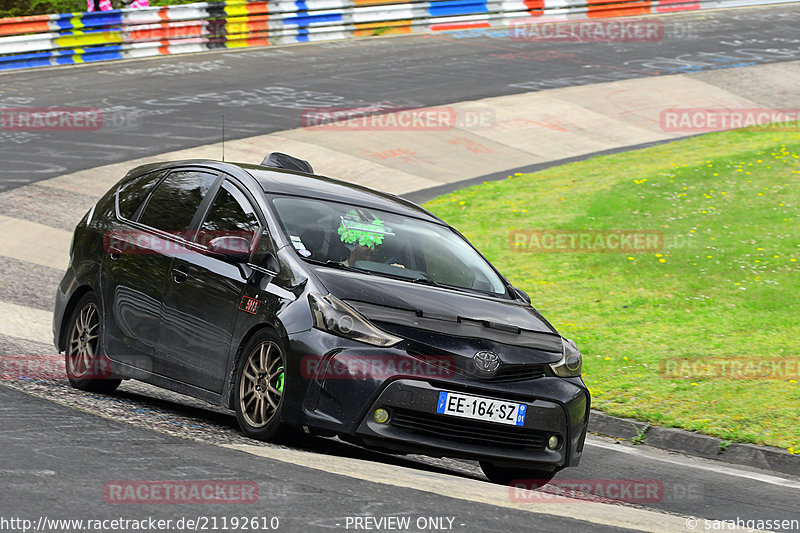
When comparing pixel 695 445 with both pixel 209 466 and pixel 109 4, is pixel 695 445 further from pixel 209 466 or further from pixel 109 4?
pixel 109 4

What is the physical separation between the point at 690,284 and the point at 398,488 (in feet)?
26.6

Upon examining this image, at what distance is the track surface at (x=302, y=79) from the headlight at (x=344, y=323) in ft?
37.5

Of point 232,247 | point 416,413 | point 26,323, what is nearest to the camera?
point 416,413

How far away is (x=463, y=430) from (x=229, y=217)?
7.29 feet

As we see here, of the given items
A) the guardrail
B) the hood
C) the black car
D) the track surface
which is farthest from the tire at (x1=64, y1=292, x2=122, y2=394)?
the guardrail

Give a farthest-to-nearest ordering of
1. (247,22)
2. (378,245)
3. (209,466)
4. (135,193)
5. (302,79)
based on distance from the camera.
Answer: (247,22) < (302,79) < (135,193) < (378,245) < (209,466)

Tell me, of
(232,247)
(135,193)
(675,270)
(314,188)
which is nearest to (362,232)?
(314,188)

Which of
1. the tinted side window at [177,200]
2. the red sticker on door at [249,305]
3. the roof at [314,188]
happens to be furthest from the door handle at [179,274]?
the roof at [314,188]

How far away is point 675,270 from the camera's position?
13.8 metres

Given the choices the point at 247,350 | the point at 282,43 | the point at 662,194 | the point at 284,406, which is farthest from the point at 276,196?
the point at 282,43

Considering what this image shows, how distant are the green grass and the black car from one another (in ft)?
8.71

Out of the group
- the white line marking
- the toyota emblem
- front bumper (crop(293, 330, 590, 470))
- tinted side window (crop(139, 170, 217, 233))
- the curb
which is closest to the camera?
front bumper (crop(293, 330, 590, 470))

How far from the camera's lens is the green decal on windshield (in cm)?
743

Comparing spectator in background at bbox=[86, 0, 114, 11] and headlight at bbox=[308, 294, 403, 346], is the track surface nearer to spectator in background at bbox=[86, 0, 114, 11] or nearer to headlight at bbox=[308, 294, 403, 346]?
spectator in background at bbox=[86, 0, 114, 11]
